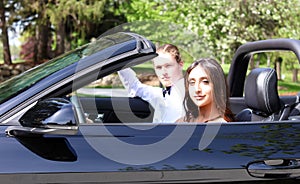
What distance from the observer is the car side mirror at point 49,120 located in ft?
6.74

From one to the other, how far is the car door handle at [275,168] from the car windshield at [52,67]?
3.07 feet

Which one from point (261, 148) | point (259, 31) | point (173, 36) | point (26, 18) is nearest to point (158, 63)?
point (261, 148)

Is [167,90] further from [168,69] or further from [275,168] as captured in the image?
[275,168]

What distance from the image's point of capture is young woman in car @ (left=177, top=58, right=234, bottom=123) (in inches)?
104

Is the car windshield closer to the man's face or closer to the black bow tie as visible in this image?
the man's face

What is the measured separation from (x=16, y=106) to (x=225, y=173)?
1.00 metres

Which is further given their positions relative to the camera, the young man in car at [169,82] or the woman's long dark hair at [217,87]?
the young man in car at [169,82]

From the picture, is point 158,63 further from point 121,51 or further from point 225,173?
point 225,173

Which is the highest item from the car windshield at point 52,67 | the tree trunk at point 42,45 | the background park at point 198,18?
the car windshield at point 52,67

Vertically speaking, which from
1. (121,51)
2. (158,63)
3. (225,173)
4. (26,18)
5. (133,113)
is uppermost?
(121,51)

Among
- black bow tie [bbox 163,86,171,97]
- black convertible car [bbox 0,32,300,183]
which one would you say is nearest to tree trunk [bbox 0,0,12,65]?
black bow tie [bbox 163,86,171,97]

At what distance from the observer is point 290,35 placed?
14047 millimetres

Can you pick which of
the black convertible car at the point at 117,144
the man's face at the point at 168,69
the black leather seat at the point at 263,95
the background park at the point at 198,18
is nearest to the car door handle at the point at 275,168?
the black convertible car at the point at 117,144

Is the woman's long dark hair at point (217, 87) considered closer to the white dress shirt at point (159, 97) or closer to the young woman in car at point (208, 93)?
the young woman in car at point (208, 93)
